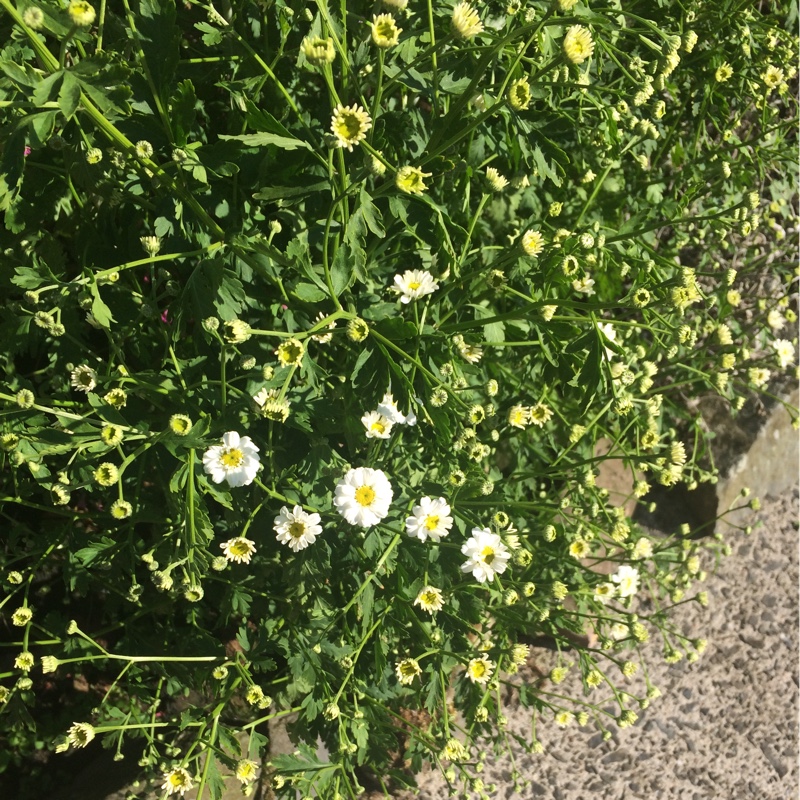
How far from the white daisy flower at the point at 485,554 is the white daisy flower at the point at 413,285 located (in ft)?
1.95

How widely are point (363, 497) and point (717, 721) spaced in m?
2.24

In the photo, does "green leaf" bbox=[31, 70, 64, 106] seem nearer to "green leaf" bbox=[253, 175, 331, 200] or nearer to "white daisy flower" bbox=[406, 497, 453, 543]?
"green leaf" bbox=[253, 175, 331, 200]

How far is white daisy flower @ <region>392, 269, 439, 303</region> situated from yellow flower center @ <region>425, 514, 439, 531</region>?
0.53 metres

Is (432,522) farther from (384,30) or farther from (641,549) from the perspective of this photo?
(384,30)

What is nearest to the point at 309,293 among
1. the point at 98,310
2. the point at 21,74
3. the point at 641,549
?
the point at 98,310

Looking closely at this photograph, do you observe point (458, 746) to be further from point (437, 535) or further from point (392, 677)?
point (437, 535)

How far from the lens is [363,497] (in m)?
1.73

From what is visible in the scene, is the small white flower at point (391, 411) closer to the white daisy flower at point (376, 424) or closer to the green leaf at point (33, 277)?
the white daisy flower at point (376, 424)

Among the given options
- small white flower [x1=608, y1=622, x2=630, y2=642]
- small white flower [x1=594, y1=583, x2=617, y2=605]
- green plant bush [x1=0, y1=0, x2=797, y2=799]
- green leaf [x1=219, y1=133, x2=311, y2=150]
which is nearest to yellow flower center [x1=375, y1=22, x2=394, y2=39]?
green plant bush [x1=0, y1=0, x2=797, y2=799]

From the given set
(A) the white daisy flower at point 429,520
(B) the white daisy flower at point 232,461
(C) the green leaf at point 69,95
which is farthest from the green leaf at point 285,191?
(A) the white daisy flower at point 429,520

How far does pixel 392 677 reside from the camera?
225 cm

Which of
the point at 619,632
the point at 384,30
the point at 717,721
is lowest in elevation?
the point at 717,721

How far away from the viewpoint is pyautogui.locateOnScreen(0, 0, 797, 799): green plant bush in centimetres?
158

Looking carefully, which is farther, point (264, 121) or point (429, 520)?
point (429, 520)
